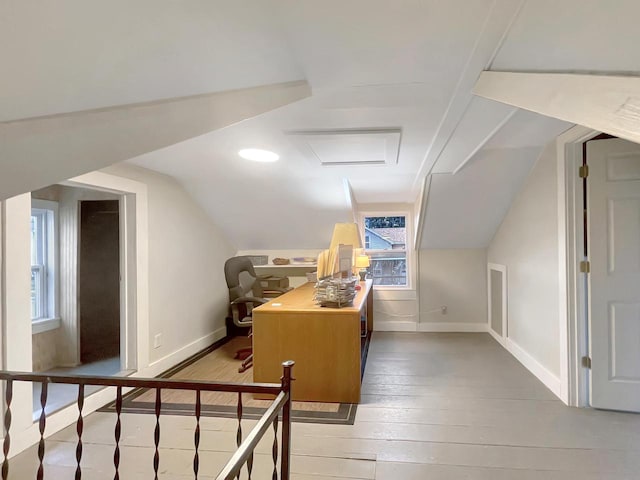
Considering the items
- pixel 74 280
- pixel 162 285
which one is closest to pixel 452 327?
pixel 162 285

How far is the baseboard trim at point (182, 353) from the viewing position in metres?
3.33

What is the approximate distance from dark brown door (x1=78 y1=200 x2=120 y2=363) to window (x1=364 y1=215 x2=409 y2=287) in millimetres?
3187

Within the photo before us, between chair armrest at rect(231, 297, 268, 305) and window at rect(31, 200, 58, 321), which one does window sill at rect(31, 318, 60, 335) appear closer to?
window at rect(31, 200, 58, 321)

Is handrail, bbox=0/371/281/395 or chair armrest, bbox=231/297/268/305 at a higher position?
handrail, bbox=0/371/281/395

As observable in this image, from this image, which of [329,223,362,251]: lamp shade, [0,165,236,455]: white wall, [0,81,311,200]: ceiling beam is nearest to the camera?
[0,81,311,200]: ceiling beam

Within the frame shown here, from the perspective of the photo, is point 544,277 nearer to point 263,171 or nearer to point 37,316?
point 263,171

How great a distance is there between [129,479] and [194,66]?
2.04m

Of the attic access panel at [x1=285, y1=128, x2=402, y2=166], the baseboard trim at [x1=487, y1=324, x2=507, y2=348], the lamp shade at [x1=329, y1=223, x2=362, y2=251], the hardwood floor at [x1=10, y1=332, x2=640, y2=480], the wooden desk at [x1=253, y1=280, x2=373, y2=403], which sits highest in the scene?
the attic access panel at [x1=285, y1=128, x2=402, y2=166]

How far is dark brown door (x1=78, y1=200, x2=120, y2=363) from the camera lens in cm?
382

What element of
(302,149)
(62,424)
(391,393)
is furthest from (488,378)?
(62,424)

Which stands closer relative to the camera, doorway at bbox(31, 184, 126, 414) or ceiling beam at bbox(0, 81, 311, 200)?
ceiling beam at bbox(0, 81, 311, 200)

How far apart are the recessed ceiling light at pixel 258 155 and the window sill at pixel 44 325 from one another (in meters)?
2.58

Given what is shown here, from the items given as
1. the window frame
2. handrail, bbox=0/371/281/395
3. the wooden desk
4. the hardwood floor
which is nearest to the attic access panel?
the wooden desk

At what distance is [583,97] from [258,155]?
226 centimetres
